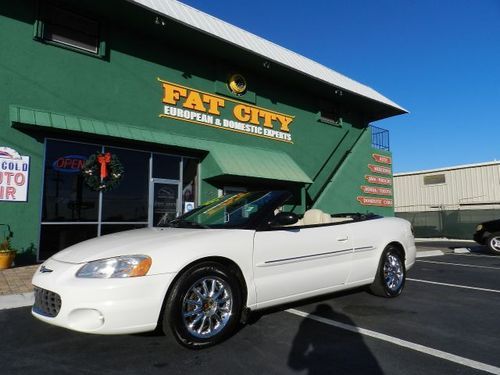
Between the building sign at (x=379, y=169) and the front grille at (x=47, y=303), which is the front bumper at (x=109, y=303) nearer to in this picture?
the front grille at (x=47, y=303)

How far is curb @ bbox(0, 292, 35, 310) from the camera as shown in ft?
17.0

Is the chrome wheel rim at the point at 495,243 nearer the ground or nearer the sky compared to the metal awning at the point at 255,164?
nearer the ground

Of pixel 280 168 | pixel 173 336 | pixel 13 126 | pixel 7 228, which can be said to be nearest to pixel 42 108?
pixel 13 126

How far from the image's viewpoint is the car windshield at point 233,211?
424cm

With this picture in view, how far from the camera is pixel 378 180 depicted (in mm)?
18266

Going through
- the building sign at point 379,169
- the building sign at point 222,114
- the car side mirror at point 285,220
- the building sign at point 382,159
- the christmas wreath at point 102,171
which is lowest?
the car side mirror at point 285,220

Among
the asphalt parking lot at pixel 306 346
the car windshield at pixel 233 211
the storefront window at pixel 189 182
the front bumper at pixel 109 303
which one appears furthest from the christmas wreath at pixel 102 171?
the front bumper at pixel 109 303

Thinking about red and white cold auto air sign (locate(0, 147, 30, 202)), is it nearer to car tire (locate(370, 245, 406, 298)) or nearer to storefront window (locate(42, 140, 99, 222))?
storefront window (locate(42, 140, 99, 222))

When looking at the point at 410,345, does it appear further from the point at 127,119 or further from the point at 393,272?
the point at 127,119

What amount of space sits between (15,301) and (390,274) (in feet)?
17.1

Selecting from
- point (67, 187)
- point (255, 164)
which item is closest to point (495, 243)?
point (255, 164)

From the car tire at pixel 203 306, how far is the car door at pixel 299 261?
0.33 metres

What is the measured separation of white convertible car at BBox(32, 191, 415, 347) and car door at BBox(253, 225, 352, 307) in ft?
0.04

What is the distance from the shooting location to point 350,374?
2986 mm
